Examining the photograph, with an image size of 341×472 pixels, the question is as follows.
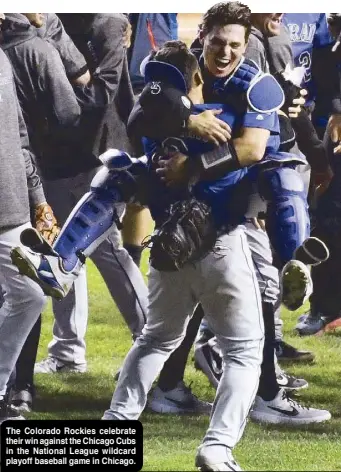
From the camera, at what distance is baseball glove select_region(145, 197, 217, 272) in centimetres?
304

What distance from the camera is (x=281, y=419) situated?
3291mm

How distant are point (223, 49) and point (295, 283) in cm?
74

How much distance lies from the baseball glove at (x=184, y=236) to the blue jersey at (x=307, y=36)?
0.57 meters

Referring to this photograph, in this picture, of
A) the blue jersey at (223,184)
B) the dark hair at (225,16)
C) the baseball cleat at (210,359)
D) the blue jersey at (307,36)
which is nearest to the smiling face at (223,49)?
the dark hair at (225,16)

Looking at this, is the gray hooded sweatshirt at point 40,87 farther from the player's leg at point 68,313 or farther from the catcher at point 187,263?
the catcher at point 187,263

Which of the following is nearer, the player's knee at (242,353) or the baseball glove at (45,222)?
the player's knee at (242,353)

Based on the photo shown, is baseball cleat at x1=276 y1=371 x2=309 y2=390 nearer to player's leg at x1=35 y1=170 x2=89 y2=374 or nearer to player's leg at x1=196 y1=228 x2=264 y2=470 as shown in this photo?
player's leg at x1=196 y1=228 x2=264 y2=470

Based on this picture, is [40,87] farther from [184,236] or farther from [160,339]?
[160,339]

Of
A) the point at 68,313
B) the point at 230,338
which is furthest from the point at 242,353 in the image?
the point at 68,313

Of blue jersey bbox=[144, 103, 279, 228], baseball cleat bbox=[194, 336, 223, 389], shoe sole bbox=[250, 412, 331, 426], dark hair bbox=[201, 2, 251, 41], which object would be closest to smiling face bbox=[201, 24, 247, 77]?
dark hair bbox=[201, 2, 251, 41]

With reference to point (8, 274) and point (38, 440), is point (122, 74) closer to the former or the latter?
point (8, 274)

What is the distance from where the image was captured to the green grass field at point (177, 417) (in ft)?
10.4

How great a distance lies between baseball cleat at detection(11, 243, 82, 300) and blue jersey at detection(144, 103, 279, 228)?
0.35m

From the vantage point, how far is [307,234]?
311cm
